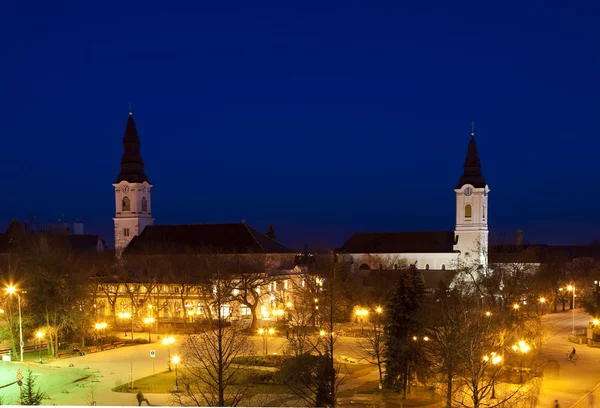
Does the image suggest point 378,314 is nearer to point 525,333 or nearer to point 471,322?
point 525,333

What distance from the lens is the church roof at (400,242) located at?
6719cm

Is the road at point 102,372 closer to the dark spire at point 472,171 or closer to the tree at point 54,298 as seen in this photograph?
the tree at point 54,298

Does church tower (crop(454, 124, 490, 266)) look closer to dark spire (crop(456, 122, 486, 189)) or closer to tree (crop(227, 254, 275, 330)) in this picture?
dark spire (crop(456, 122, 486, 189))

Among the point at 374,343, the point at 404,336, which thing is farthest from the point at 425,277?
the point at 404,336

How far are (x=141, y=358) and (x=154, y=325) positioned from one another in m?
11.4

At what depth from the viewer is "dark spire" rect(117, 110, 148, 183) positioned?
209 feet

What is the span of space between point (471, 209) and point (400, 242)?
9.37 meters

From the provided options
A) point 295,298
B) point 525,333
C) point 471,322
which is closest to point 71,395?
point 471,322

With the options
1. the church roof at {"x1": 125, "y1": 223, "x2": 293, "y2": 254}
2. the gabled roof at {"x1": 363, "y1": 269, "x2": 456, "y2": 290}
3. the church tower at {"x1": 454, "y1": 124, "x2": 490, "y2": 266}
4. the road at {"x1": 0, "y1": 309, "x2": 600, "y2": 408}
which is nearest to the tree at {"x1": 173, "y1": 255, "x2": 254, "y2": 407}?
the road at {"x1": 0, "y1": 309, "x2": 600, "y2": 408}

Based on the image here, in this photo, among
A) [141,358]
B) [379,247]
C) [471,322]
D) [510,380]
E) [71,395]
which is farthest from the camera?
[379,247]

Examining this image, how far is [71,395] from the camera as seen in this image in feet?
77.6

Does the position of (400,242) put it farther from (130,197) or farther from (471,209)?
(130,197)

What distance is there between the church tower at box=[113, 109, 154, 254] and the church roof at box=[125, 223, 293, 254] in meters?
3.30

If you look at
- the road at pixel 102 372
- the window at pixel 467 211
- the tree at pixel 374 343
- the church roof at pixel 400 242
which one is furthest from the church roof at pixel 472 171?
the road at pixel 102 372
